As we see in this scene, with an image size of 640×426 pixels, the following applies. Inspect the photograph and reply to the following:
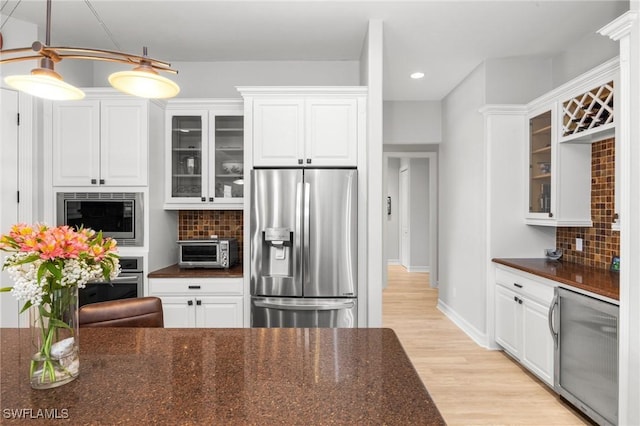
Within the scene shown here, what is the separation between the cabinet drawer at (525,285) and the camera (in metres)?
2.74

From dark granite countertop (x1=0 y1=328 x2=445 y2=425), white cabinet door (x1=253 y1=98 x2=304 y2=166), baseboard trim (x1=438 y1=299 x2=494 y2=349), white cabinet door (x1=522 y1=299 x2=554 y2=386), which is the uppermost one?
white cabinet door (x1=253 y1=98 x2=304 y2=166)

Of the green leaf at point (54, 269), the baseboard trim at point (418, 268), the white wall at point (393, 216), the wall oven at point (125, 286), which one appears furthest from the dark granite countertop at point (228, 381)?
the white wall at point (393, 216)

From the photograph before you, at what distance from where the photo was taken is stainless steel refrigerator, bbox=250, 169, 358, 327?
290cm

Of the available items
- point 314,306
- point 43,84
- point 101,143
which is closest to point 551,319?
point 314,306

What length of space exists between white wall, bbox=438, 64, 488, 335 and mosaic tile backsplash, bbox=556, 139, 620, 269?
2.84 feet

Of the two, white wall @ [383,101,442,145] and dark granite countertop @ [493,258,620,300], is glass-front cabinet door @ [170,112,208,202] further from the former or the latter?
dark granite countertop @ [493,258,620,300]

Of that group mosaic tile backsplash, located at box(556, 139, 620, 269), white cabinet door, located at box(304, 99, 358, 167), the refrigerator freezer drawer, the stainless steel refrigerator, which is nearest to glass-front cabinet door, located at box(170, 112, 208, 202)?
the stainless steel refrigerator

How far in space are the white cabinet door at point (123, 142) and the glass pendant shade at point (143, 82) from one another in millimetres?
1971

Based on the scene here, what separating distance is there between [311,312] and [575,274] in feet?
6.36

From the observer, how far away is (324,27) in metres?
3.13

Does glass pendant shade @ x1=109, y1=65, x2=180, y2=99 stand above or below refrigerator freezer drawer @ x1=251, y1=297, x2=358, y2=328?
above

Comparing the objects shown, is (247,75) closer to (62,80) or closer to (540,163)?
(62,80)

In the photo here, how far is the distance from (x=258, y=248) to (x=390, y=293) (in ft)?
12.3

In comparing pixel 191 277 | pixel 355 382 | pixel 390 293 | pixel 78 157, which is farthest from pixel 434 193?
pixel 355 382
